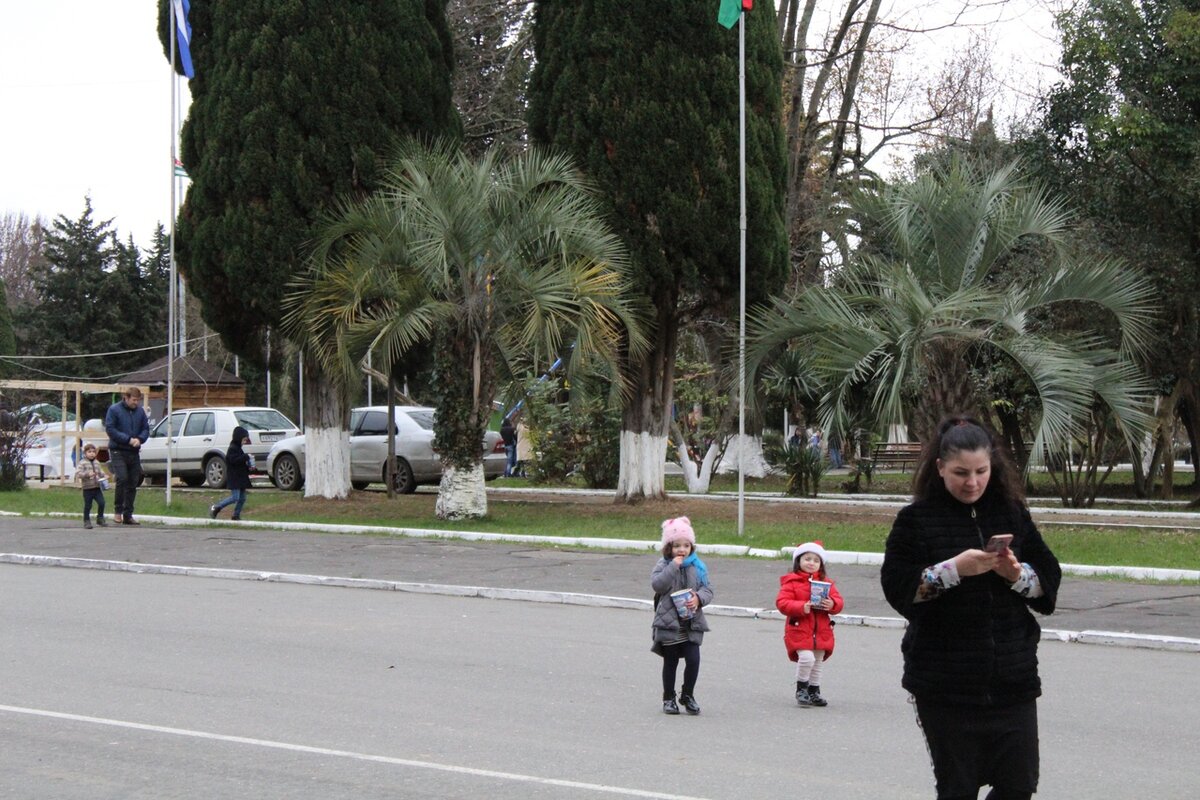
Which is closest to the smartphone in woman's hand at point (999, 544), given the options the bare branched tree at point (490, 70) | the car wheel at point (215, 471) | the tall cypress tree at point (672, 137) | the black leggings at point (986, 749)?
the black leggings at point (986, 749)

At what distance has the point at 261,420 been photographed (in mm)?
31219

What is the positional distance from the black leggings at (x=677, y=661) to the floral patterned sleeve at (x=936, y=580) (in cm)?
408

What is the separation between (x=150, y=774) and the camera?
21.2 ft

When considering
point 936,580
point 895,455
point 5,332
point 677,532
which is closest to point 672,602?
point 677,532

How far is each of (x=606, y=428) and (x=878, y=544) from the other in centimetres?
1277

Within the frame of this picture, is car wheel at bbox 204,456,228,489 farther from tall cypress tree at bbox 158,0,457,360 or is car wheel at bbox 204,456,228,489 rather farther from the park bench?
the park bench

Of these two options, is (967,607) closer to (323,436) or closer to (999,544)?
(999,544)

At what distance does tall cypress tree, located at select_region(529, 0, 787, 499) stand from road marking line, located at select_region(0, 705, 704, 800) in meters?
14.2

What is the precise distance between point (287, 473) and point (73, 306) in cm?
4087

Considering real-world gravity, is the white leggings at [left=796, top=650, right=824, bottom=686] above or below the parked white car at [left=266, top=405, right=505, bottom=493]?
below

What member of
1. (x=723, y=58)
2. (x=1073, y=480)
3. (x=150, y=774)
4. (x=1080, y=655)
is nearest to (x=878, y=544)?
(x=1080, y=655)

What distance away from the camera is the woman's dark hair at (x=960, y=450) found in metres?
4.04

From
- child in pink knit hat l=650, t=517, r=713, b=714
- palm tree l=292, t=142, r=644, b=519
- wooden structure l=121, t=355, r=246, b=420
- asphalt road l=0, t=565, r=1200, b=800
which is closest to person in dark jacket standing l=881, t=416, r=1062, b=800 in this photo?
asphalt road l=0, t=565, r=1200, b=800

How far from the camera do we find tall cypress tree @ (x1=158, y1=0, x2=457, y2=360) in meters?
22.2
